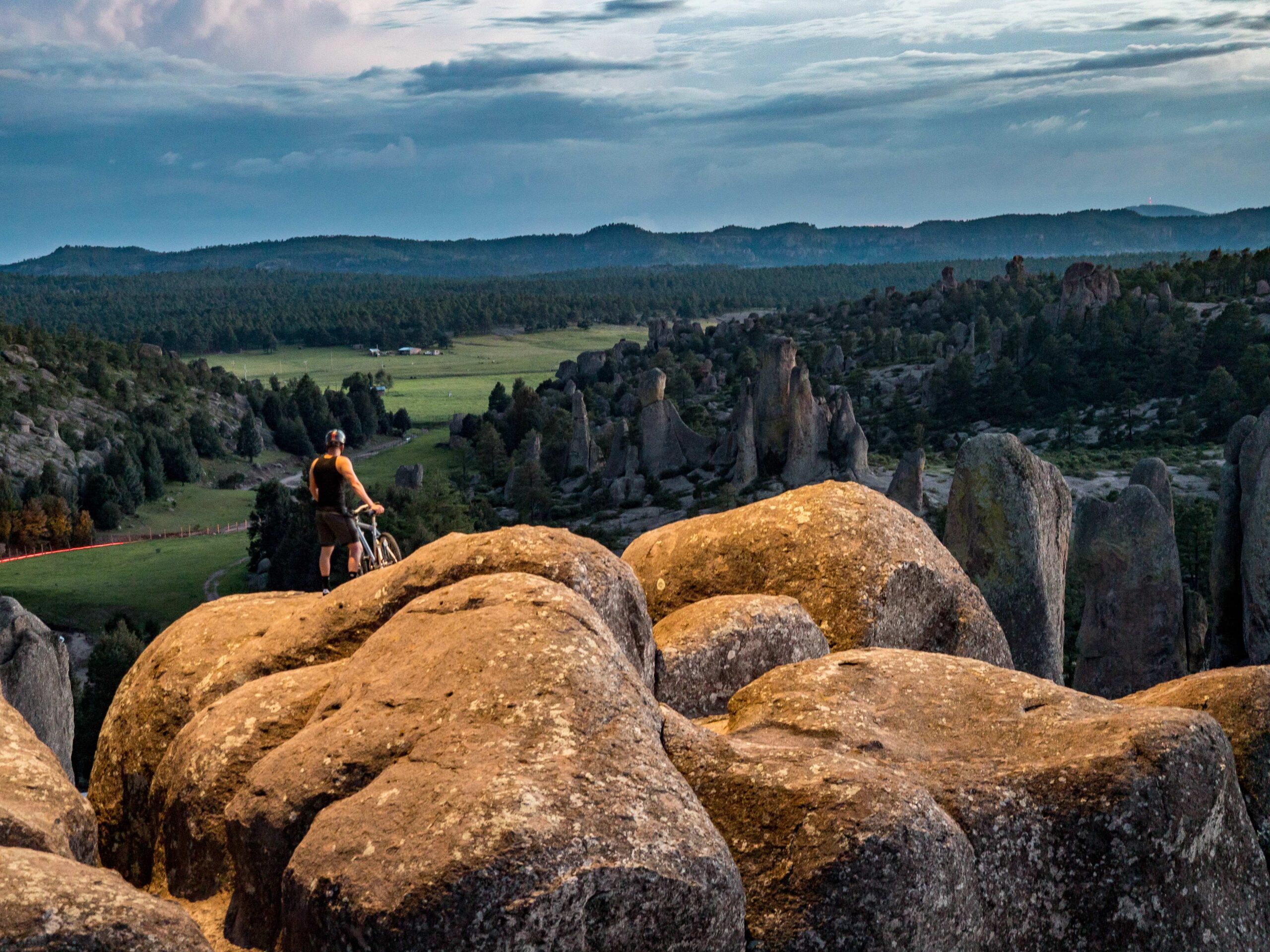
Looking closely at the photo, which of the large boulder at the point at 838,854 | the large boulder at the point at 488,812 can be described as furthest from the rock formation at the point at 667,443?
the large boulder at the point at 838,854

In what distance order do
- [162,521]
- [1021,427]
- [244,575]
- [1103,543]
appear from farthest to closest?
1. [162,521]
2. [1021,427]
3. [244,575]
4. [1103,543]

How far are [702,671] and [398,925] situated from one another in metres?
6.24

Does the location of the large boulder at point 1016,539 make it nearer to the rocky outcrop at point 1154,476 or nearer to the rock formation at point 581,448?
the rocky outcrop at point 1154,476

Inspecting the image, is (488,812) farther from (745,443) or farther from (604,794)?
(745,443)

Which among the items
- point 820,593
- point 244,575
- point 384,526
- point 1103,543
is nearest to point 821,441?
point 384,526

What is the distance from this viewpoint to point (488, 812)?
26.3 ft

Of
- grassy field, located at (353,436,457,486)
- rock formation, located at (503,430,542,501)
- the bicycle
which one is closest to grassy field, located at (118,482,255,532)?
grassy field, located at (353,436,457,486)

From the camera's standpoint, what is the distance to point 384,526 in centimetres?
7481

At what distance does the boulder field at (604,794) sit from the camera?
25.8ft

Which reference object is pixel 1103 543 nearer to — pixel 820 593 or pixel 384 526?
pixel 820 593

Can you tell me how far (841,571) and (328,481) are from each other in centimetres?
680

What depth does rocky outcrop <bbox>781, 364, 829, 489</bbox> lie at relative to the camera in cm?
9438

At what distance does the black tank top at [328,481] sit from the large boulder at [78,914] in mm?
8141

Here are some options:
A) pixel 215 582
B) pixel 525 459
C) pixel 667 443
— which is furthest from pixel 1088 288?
pixel 215 582
